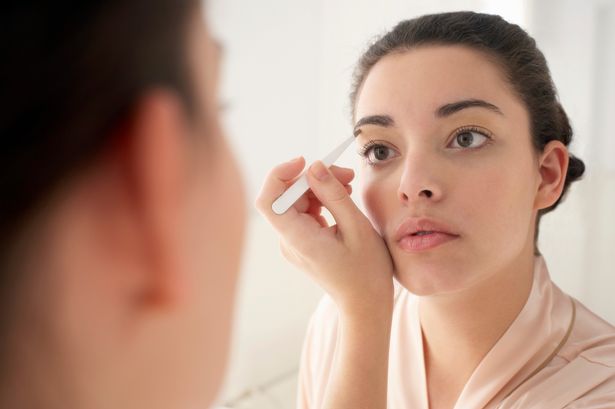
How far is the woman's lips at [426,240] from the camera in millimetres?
858

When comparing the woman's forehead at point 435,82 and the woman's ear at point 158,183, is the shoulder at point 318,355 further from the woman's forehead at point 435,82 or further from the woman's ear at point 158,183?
the woman's ear at point 158,183

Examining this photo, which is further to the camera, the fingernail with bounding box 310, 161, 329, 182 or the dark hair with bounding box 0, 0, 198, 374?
the fingernail with bounding box 310, 161, 329, 182

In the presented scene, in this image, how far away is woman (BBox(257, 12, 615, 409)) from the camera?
0.87 m

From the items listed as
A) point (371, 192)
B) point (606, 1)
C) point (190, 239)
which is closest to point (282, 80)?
point (371, 192)

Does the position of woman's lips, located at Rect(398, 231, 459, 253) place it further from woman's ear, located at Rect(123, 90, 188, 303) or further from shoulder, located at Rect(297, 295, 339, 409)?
woman's ear, located at Rect(123, 90, 188, 303)

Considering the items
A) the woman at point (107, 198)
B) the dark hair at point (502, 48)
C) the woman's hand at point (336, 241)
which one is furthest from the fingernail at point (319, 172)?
the woman at point (107, 198)

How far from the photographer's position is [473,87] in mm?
901

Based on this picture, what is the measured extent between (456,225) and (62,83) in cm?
67

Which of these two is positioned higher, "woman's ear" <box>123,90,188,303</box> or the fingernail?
the fingernail

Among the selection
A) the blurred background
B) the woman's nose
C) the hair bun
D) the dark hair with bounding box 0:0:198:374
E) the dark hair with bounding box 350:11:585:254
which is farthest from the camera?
the blurred background

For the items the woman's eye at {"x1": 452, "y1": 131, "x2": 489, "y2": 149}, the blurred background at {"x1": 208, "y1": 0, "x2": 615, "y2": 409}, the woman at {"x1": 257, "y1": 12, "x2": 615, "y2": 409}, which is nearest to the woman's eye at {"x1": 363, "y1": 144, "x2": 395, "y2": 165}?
the woman at {"x1": 257, "y1": 12, "x2": 615, "y2": 409}

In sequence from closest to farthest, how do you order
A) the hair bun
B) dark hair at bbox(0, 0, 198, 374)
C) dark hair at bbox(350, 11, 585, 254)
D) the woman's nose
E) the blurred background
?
dark hair at bbox(0, 0, 198, 374) < the woman's nose < dark hair at bbox(350, 11, 585, 254) < the hair bun < the blurred background

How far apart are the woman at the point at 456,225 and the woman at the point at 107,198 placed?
520 millimetres

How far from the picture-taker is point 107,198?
31 cm
